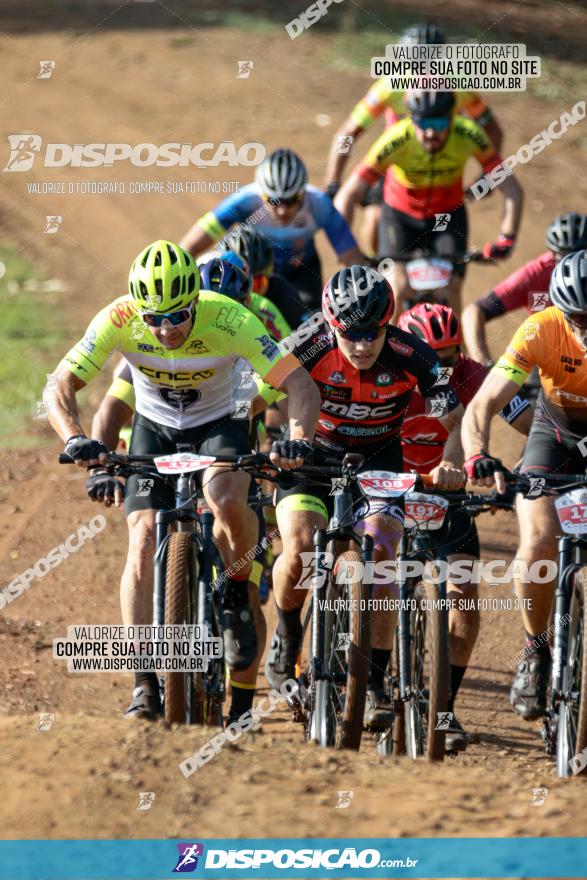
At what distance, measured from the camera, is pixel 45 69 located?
23391 millimetres

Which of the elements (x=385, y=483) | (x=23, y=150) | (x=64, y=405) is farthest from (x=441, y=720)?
(x=23, y=150)

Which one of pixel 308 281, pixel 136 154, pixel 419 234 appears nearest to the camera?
pixel 308 281

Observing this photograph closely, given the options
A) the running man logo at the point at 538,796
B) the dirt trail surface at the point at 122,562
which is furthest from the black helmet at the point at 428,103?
the running man logo at the point at 538,796

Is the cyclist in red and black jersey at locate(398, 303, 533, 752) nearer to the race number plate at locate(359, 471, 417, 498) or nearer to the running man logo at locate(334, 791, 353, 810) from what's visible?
the race number plate at locate(359, 471, 417, 498)

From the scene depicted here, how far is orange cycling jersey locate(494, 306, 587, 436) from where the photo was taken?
8.20 m

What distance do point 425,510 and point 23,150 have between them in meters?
14.8

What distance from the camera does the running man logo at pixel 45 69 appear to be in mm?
23188

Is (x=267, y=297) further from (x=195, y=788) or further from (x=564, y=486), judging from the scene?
(x=195, y=788)

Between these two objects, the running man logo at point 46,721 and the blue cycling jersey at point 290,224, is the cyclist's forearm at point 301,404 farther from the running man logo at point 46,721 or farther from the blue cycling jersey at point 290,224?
the blue cycling jersey at point 290,224

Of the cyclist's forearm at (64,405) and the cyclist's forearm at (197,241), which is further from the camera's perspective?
the cyclist's forearm at (197,241)

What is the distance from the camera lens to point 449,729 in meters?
8.16

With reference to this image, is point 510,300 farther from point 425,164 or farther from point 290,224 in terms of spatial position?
point 425,164

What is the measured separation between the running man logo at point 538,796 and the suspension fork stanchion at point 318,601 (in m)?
1.34

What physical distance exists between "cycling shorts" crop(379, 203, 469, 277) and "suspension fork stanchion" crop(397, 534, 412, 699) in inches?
215
